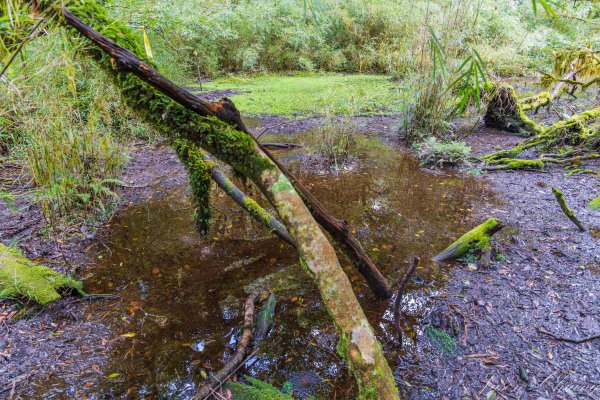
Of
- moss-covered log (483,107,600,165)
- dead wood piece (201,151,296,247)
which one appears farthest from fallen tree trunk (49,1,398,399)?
moss-covered log (483,107,600,165)

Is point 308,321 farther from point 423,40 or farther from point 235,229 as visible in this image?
point 423,40

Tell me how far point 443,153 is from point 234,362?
4.21 m

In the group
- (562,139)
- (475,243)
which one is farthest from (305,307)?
(562,139)

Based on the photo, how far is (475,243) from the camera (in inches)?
116

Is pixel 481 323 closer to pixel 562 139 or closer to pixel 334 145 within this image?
pixel 334 145

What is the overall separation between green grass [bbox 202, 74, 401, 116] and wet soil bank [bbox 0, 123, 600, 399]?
3345mm

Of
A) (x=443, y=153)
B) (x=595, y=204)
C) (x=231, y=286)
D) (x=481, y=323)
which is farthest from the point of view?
(x=443, y=153)

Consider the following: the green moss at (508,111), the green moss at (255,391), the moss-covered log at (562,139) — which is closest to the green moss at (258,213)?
the green moss at (255,391)

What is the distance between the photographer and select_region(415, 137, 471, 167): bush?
4979 mm

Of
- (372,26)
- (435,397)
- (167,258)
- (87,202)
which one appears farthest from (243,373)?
(372,26)

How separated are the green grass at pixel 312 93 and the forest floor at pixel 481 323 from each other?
390cm

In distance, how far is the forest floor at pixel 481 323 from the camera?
194cm

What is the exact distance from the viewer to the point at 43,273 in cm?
256

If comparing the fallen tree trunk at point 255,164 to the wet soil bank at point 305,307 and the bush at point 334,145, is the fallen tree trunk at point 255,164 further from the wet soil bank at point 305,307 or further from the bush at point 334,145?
the bush at point 334,145
